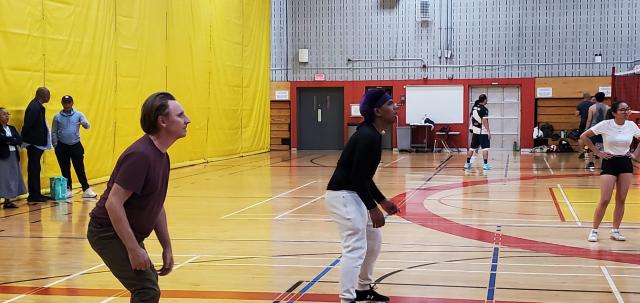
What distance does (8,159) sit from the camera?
1297 cm

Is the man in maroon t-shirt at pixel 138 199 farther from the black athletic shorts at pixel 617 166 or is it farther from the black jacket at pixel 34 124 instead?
the black jacket at pixel 34 124

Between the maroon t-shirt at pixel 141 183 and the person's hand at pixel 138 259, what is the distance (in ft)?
0.65

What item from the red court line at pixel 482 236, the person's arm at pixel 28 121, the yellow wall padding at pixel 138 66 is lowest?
the red court line at pixel 482 236

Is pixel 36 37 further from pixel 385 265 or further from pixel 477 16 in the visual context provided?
pixel 477 16

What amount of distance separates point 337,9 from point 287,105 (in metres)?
4.64

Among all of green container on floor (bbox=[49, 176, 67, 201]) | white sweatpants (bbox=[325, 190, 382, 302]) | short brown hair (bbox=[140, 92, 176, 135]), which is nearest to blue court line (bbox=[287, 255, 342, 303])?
white sweatpants (bbox=[325, 190, 382, 302])

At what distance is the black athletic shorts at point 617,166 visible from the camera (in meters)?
8.94

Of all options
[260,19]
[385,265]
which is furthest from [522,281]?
[260,19]

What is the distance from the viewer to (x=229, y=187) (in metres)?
16.1

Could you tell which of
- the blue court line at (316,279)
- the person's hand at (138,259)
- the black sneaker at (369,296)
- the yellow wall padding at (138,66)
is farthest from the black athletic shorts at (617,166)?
the yellow wall padding at (138,66)

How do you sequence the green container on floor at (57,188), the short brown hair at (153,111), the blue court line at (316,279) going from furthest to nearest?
the green container on floor at (57,188) < the blue court line at (316,279) < the short brown hair at (153,111)

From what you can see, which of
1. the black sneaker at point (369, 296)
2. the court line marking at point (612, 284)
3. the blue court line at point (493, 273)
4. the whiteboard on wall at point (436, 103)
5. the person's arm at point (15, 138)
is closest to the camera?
the black sneaker at point (369, 296)

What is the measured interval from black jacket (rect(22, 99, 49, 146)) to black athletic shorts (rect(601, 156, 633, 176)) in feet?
31.9

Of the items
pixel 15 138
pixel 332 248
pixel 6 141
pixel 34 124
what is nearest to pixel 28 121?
pixel 34 124
